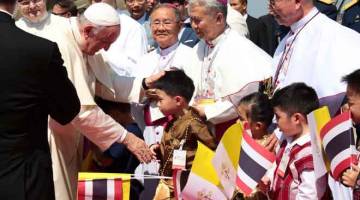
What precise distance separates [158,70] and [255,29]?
7.79 ft

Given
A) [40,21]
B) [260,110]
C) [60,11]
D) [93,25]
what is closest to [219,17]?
[260,110]

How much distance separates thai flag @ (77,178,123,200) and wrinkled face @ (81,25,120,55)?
1.00 metres

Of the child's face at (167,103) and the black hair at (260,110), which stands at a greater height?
the black hair at (260,110)

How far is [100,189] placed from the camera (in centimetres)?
537

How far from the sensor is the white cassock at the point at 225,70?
19.1 feet

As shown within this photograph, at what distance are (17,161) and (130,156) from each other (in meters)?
1.87

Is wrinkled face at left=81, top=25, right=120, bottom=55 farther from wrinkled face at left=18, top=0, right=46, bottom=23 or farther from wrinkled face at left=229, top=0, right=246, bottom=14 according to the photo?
wrinkled face at left=229, top=0, right=246, bottom=14

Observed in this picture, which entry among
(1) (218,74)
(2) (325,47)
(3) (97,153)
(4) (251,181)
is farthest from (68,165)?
(2) (325,47)

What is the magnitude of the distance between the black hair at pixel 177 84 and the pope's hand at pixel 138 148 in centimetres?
51

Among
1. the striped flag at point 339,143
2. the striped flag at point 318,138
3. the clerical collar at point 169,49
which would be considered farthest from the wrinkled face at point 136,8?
the striped flag at point 339,143

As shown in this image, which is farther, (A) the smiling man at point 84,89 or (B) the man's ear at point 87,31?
(B) the man's ear at point 87,31

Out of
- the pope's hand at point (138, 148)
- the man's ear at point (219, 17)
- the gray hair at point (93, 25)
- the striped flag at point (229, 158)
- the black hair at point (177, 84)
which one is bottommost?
the pope's hand at point (138, 148)

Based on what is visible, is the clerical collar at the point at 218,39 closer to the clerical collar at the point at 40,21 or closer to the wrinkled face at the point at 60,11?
the clerical collar at the point at 40,21

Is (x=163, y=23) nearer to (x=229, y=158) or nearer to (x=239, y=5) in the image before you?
(x=229, y=158)
